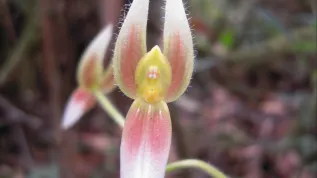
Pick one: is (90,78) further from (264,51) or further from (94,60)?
(264,51)

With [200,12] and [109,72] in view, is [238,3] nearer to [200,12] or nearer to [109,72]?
[200,12]

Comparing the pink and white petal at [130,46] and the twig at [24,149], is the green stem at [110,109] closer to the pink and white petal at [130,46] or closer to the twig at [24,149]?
the pink and white petal at [130,46]

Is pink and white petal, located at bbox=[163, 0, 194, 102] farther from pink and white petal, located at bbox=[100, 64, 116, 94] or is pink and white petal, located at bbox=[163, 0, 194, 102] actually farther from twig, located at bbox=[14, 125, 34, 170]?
twig, located at bbox=[14, 125, 34, 170]

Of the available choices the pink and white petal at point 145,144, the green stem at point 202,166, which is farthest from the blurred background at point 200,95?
the pink and white petal at point 145,144

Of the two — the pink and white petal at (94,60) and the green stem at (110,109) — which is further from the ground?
the pink and white petal at (94,60)

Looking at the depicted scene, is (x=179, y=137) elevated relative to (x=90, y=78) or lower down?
lower down

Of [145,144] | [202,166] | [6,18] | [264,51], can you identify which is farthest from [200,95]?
[145,144]
